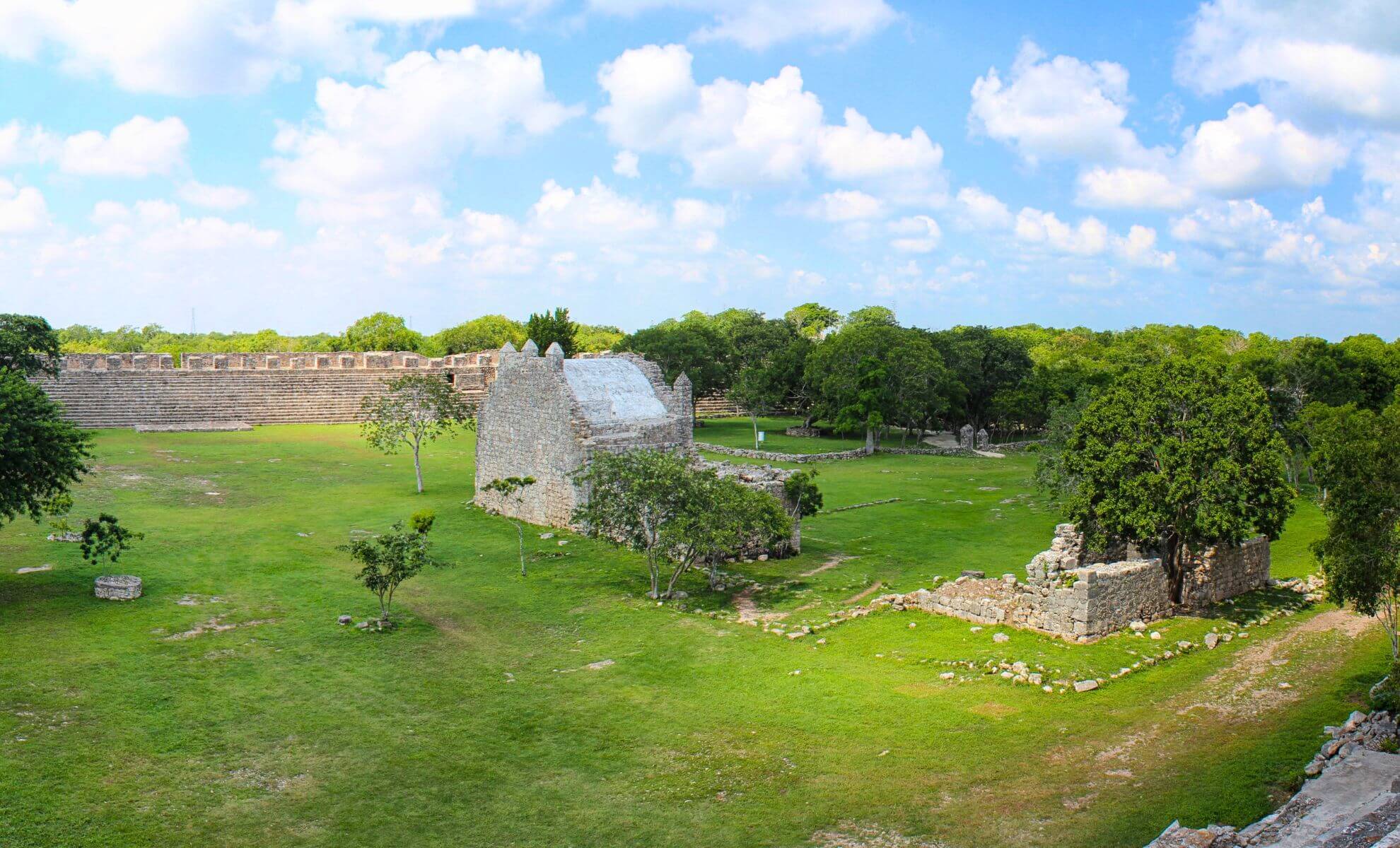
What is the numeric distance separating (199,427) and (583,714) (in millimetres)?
36658

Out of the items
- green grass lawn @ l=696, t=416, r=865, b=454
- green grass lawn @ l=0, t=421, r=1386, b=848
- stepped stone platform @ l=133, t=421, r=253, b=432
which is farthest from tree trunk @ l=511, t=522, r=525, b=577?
stepped stone platform @ l=133, t=421, r=253, b=432

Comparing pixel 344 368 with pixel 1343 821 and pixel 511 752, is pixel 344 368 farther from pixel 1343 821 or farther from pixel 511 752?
pixel 1343 821

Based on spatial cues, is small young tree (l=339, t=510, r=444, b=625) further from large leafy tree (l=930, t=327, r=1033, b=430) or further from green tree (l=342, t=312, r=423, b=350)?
green tree (l=342, t=312, r=423, b=350)

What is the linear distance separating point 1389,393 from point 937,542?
26319 mm

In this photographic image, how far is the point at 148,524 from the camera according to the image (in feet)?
69.9

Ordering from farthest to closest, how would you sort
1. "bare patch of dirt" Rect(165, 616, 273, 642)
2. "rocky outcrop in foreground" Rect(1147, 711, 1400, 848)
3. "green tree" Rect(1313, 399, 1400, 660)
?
"bare patch of dirt" Rect(165, 616, 273, 642)
"green tree" Rect(1313, 399, 1400, 660)
"rocky outcrop in foreground" Rect(1147, 711, 1400, 848)

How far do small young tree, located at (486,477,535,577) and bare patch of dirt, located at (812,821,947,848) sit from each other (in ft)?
37.1

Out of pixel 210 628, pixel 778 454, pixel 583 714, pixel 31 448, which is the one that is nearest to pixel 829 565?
pixel 583 714

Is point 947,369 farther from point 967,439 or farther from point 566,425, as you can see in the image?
point 566,425

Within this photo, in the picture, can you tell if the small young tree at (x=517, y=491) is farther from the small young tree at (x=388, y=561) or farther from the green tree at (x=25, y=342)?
the green tree at (x=25, y=342)

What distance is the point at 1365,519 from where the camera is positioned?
36.4 feet

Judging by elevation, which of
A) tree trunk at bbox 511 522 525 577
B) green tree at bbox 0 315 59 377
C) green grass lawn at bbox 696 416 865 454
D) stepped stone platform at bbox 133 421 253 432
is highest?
green tree at bbox 0 315 59 377

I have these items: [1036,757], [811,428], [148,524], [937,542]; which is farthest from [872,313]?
[1036,757]

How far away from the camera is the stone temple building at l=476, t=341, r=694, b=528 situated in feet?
75.7
